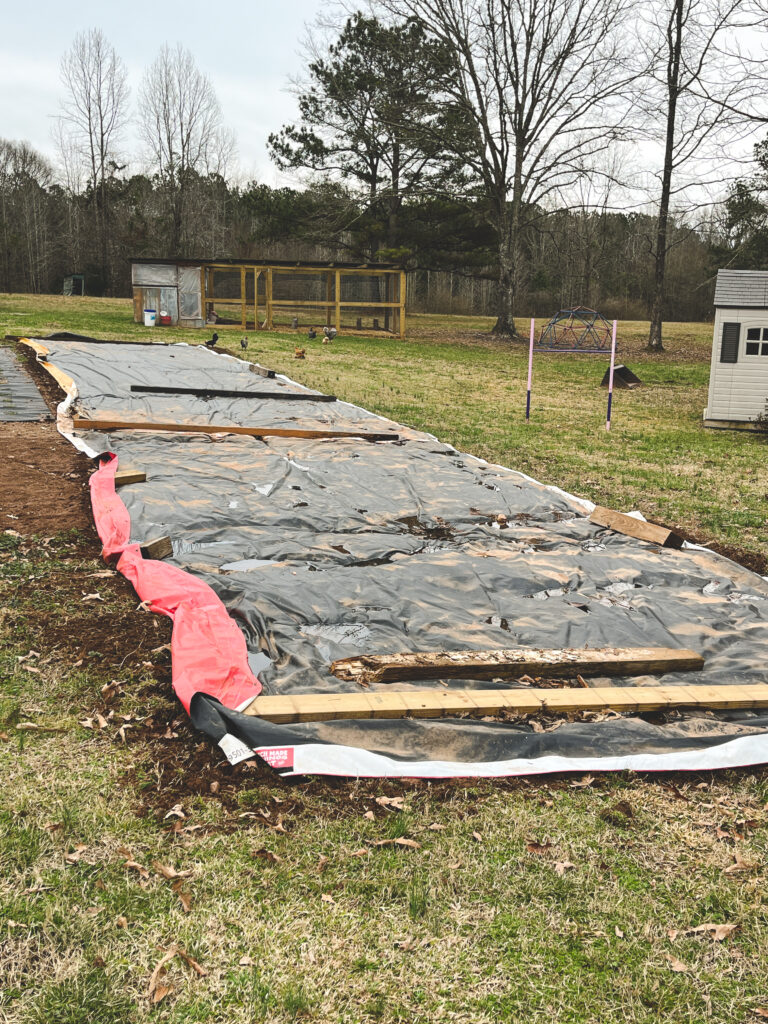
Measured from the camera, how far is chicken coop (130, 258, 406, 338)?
23719mm

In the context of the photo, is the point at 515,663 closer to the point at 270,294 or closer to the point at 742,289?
the point at 742,289

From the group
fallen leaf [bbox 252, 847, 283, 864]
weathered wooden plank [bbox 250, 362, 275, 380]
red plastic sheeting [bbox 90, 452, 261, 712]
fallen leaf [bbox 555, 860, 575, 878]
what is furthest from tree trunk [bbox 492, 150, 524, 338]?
fallen leaf [bbox 252, 847, 283, 864]

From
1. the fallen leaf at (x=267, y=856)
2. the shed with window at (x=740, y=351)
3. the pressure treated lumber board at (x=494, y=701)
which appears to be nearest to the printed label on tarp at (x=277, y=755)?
the pressure treated lumber board at (x=494, y=701)

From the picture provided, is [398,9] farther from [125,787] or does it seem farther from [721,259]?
[125,787]

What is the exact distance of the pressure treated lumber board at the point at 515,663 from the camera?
3486 millimetres

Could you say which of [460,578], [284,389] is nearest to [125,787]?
[460,578]

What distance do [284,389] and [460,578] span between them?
26.3ft

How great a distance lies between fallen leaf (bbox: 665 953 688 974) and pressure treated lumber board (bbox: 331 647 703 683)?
1.51m

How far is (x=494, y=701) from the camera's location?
10.8 feet

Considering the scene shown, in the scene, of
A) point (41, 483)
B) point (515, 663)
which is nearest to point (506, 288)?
point (41, 483)

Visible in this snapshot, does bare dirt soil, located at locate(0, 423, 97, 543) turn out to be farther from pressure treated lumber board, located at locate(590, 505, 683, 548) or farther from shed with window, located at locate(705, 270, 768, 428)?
shed with window, located at locate(705, 270, 768, 428)

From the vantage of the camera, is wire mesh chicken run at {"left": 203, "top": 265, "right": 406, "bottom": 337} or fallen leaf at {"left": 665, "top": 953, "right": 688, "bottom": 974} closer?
fallen leaf at {"left": 665, "top": 953, "right": 688, "bottom": 974}

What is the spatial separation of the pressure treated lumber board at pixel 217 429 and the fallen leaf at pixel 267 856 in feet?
20.1

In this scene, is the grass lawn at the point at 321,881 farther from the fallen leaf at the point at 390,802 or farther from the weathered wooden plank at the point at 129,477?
the weathered wooden plank at the point at 129,477
